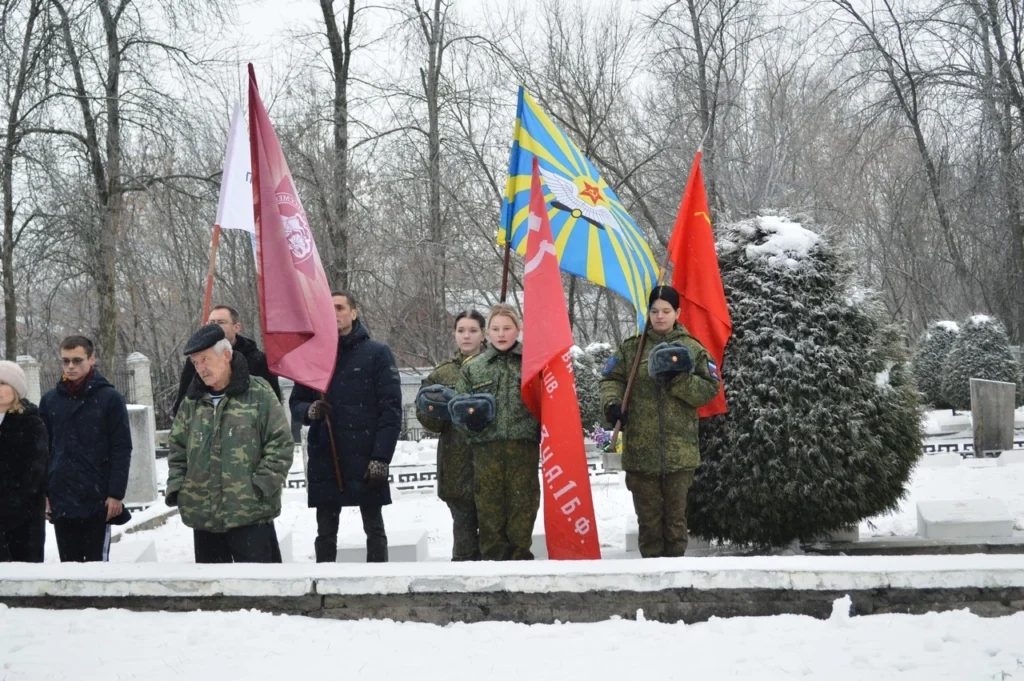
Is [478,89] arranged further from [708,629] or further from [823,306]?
[708,629]

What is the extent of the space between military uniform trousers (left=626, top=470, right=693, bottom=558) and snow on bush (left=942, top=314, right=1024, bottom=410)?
14042 millimetres

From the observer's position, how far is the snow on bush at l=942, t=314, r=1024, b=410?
59.1 feet

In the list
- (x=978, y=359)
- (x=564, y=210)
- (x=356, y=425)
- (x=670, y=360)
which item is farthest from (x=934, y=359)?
(x=356, y=425)

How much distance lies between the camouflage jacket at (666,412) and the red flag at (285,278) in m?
1.64

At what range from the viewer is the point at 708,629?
4.09 m

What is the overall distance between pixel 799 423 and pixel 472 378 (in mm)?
2019

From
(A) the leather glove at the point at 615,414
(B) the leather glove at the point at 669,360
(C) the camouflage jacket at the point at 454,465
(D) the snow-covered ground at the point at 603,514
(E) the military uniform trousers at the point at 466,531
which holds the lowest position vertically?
(D) the snow-covered ground at the point at 603,514

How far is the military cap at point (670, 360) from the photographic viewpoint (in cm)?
526

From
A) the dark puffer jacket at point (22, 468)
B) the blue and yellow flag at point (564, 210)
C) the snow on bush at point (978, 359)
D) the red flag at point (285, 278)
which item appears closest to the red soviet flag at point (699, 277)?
the blue and yellow flag at point (564, 210)

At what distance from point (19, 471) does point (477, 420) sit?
2624 mm

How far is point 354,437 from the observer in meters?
5.65

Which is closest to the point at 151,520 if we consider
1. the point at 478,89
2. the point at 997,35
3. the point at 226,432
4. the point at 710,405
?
the point at 226,432

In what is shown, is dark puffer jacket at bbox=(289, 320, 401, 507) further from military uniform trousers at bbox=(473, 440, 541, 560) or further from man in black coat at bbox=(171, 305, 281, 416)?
military uniform trousers at bbox=(473, 440, 541, 560)

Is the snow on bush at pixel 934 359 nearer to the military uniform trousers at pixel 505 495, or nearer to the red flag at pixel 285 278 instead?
the military uniform trousers at pixel 505 495
